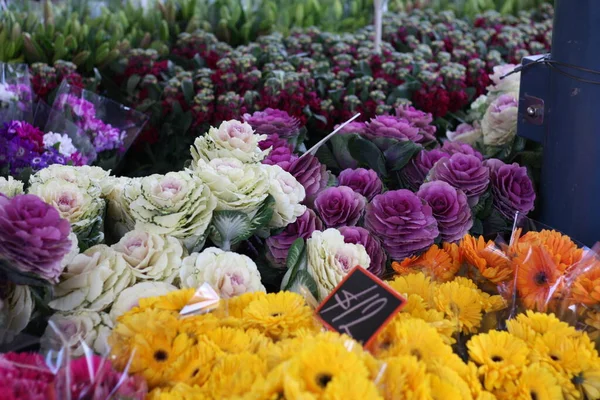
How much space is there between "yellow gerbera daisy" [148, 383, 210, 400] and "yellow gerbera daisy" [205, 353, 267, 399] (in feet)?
0.04

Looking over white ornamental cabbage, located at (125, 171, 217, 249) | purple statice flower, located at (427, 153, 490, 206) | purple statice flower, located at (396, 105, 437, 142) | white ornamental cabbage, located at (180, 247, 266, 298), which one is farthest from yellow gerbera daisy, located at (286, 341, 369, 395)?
purple statice flower, located at (396, 105, 437, 142)

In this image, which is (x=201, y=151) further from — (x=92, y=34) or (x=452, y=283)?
(x=92, y=34)

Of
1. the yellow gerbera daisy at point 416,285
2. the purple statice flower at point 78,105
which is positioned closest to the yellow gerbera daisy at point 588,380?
the yellow gerbera daisy at point 416,285

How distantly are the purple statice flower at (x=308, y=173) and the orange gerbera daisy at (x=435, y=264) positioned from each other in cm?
27

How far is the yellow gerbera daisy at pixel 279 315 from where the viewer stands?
0.91 m

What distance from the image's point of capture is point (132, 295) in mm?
1041

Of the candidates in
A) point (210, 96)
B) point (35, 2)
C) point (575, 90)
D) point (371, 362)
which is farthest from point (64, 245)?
point (35, 2)

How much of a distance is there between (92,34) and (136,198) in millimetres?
1657

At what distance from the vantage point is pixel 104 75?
8.31 ft

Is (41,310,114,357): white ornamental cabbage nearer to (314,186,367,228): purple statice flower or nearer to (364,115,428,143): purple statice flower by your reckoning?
(314,186,367,228): purple statice flower

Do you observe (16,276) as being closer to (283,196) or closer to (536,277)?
(283,196)

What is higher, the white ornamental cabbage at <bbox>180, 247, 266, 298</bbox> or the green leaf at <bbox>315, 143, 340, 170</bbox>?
the white ornamental cabbage at <bbox>180, 247, 266, 298</bbox>

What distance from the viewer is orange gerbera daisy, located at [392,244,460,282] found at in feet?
3.81

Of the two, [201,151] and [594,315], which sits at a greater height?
[201,151]
